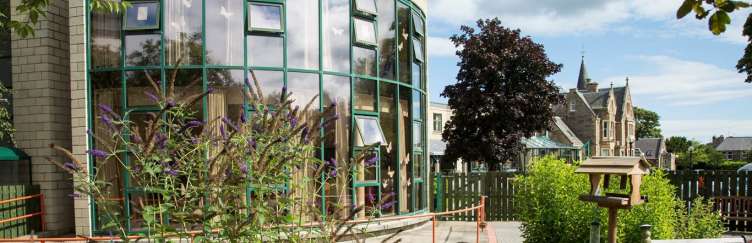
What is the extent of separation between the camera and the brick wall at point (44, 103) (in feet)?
33.9

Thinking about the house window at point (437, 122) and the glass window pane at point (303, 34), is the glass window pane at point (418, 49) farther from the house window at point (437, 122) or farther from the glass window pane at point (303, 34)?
the house window at point (437, 122)

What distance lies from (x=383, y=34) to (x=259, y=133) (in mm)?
8720

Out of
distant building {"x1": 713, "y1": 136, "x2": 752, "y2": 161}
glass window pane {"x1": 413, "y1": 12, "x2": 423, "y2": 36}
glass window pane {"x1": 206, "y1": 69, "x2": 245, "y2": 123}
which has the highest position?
glass window pane {"x1": 413, "y1": 12, "x2": 423, "y2": 36}

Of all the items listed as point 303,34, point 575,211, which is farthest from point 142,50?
point 575,211

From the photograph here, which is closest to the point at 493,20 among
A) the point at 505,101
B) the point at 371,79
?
the point at 505,101

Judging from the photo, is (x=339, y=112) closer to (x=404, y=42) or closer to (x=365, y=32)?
(x=365, y=32)

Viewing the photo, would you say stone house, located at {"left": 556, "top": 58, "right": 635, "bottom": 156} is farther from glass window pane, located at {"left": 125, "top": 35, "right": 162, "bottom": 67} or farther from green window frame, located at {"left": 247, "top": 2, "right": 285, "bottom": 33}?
glass window pane, located at {"left": 125, "top": 35, "right": 162, "bottom": 67}

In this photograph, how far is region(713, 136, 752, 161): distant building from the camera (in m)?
92.2

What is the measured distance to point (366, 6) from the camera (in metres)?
11.1

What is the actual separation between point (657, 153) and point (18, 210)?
8671cm

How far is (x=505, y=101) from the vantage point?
993 inches

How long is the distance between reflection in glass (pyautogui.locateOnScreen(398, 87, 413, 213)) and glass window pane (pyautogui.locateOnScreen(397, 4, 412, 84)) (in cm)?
35

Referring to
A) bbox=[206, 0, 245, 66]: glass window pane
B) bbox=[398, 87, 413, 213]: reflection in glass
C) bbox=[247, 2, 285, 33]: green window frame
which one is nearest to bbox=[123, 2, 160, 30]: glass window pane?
bbox=[206, 0, 245, 66]: glass window pane

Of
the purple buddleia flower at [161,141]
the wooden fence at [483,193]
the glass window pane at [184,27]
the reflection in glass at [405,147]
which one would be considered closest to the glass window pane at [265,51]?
the glass window pane at [184,27]
